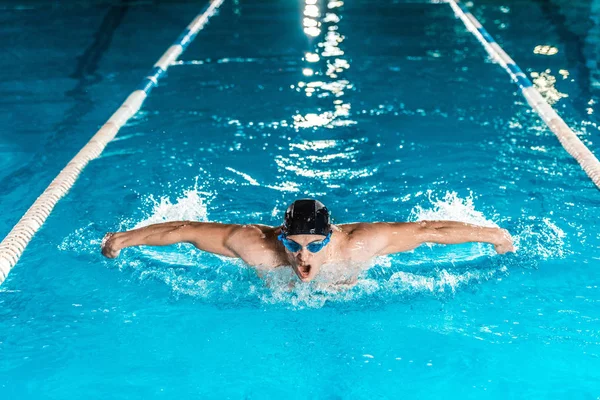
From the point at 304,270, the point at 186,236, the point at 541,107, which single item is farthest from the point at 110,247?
the point at 541,107

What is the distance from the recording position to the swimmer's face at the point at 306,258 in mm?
3131

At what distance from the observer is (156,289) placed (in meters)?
3.77

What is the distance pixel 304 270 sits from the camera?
3264 mm

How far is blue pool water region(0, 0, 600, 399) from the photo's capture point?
10.6 feet

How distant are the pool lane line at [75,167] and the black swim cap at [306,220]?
5.87ft

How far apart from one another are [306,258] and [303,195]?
5.48 feet

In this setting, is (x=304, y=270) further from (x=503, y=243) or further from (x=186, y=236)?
(x=503, y=243)

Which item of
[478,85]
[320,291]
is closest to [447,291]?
[320,291]

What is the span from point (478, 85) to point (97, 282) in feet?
14.4

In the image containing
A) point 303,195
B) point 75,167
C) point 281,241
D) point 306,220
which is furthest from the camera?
point 75,167

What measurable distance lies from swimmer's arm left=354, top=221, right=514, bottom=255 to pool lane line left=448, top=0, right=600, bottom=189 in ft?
5.70

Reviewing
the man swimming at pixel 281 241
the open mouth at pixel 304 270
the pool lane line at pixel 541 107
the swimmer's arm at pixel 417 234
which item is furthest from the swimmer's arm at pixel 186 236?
the pool lane line at pixel 541 107

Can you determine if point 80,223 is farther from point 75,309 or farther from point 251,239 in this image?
point 251,239

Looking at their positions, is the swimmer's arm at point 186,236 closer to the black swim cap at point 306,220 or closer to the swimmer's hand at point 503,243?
the black swim cap at point 306,220
